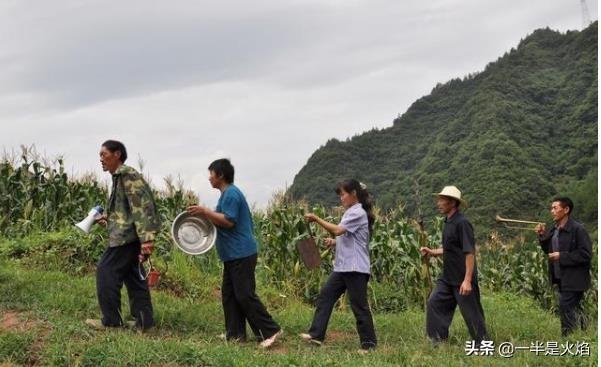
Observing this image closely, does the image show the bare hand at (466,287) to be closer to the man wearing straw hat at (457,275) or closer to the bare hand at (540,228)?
the man wearing straw hat at (457,275)

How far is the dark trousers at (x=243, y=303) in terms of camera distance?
709 cm

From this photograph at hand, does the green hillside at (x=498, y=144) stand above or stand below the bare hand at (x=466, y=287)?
above

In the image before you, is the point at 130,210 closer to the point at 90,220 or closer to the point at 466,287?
the point at 90,220

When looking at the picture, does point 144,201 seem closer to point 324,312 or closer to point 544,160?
point 324,312

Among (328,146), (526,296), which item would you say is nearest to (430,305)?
(526,296)

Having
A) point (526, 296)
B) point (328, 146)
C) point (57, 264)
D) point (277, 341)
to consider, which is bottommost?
point (526, 296)

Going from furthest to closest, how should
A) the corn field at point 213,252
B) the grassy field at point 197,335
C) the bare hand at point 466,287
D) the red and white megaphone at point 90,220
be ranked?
the corn field at point 213,252 → the red and white megaphone at point 90,220 → the bare hand at point 466,287 → the grassy field at point 197,335

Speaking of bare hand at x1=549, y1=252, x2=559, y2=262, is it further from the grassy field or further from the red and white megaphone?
the red and white megaphone

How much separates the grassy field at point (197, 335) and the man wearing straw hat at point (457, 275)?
11.5 inches

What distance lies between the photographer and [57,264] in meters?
10.8

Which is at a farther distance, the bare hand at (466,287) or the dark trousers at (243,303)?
the bare hand at (466,287)

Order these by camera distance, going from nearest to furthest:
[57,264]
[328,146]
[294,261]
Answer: [57,264]
[294,261]
[328,146]

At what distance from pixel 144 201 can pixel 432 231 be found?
8.15 meters

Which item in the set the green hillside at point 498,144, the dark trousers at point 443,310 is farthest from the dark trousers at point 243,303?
the green hillside at point 498,144
